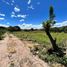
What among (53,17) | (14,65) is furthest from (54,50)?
(14,65)

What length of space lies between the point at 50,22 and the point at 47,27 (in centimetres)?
80

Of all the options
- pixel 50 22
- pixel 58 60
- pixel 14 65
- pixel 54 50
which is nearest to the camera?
pixel 14 65

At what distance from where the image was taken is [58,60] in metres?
17.3

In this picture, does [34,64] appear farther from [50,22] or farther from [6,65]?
[50,22]

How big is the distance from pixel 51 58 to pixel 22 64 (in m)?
3.50

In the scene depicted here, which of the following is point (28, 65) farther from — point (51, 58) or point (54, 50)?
point (54, 50)

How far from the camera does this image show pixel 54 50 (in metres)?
22.8

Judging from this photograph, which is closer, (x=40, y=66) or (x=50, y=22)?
(x=40, y=66)

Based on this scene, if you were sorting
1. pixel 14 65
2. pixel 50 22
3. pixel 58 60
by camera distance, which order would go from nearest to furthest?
pixel 14 65 < pixel 58 60 < pixel 50 22

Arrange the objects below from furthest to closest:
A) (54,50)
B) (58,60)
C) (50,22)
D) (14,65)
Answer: (50,22) → (54,50) → (58,60) → (14,65)

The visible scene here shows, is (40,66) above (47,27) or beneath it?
beneath

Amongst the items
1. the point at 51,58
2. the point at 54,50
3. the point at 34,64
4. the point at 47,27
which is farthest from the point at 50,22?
the point at 34,64

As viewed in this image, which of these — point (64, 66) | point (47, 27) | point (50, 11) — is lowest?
point (64, 66)

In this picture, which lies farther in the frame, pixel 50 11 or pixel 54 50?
pixel 50 11
